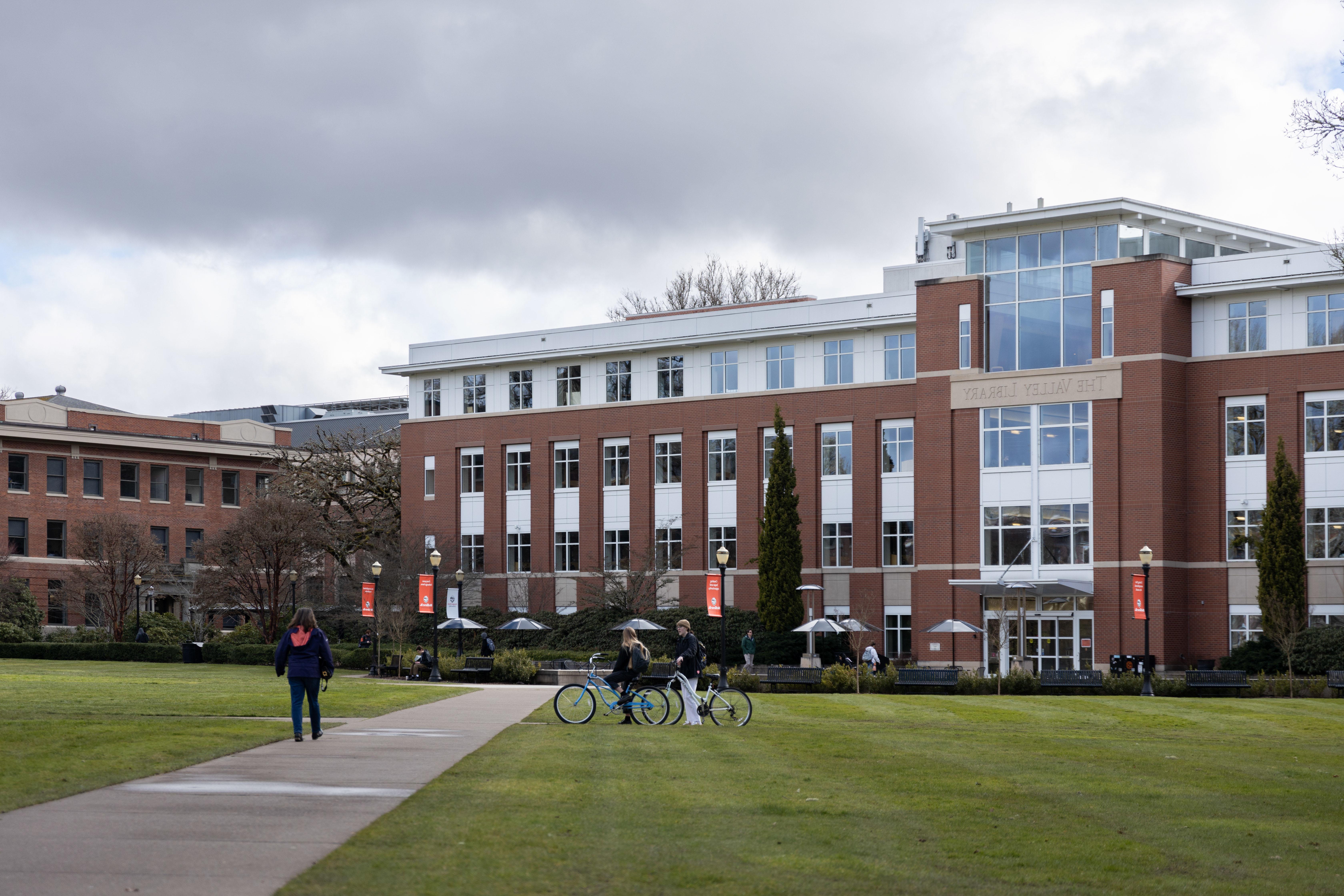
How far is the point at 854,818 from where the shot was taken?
12688 mm

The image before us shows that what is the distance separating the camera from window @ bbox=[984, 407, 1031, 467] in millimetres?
54031

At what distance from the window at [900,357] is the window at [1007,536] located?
22.1 ft

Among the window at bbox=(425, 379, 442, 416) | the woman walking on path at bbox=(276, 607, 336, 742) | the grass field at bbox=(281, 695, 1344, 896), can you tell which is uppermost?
the window at bbox=(425, 379, 442, 416)

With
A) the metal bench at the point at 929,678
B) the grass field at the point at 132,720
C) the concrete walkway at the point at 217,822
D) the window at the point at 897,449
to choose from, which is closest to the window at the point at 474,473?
the window at the point at 897,449

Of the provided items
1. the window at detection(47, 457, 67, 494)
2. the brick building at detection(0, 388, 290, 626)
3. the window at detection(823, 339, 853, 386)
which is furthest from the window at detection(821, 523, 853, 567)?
the window at detection(47, 457, 67, 494)

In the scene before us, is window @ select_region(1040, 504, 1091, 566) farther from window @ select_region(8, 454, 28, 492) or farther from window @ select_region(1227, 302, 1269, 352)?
window @ select_region(8, 454, 28, 492)

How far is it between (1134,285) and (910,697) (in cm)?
2324

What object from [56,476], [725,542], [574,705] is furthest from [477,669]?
[56,476]

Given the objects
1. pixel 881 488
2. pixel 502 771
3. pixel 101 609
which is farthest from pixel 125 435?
pixel 502 771

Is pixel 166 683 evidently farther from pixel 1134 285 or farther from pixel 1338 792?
pixel 1134 285

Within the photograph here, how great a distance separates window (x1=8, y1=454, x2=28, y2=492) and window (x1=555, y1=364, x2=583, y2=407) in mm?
28755

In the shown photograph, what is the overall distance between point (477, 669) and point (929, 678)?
13.4m

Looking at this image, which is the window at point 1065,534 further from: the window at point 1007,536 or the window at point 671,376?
the window at point 671,376

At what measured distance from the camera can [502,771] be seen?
1557cm
